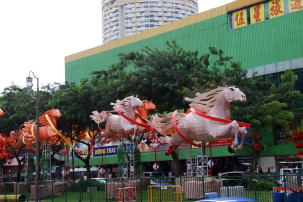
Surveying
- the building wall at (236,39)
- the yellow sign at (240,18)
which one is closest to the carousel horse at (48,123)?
the building wall at (236,39)

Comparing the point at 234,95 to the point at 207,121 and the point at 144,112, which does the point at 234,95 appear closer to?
the point at 207,121

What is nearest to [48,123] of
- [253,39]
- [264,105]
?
[264,105]

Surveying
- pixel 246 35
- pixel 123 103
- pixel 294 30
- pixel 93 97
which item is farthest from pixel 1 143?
pixel 294 30

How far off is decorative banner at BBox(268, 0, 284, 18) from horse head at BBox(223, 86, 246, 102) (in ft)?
77.6

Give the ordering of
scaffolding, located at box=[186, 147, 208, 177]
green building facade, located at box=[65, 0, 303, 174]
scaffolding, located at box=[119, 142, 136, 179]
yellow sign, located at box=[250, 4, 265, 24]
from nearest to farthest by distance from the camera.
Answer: scaffolding, located at box=[186, 147, 208, 177]
scaffolding, located at box=[119, 142, 136, 179]
green building facade, located at box=[65, 0, 303, 174]
yellow sign, located at box=[250, 4, 265, 24]

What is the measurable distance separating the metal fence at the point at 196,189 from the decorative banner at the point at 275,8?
23134 millimetres

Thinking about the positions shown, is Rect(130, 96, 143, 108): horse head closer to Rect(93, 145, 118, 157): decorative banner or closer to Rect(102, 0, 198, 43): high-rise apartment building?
Rect(93, 145, 118, 157): decorative banner

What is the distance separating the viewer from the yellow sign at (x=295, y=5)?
3972 centimetres

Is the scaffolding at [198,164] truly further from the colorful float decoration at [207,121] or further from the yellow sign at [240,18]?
the yellow sign at [240,18]

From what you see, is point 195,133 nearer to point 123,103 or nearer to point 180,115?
point 180,115

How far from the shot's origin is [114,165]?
57.1 metres

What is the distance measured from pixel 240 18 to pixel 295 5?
5.93 m

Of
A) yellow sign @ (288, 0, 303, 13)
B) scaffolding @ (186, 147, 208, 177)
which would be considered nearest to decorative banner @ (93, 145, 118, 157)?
yellow sign @ (288, 0, 303, 13)

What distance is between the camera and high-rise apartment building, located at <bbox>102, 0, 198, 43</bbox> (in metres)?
113
